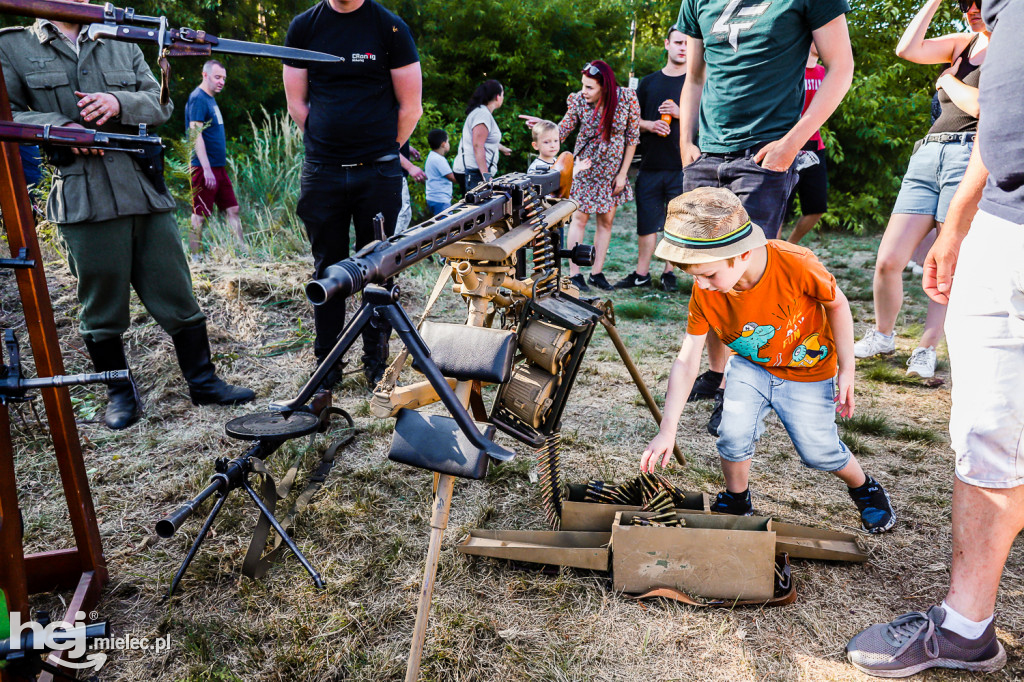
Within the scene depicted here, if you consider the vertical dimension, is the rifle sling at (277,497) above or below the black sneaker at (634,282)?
above

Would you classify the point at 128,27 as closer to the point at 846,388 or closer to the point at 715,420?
the point at 846,388

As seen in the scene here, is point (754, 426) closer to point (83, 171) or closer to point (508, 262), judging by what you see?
point (508, 262)

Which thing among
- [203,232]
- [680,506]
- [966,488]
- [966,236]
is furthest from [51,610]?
[203,232]

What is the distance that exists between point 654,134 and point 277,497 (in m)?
4.84

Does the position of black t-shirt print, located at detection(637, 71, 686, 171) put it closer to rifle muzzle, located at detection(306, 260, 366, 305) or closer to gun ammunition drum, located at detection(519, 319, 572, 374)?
gun ammunition drum, located at detection(519, 319, 572, 374)

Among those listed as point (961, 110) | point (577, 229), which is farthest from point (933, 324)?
point (577, 229)

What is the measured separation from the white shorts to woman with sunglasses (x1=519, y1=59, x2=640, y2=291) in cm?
424

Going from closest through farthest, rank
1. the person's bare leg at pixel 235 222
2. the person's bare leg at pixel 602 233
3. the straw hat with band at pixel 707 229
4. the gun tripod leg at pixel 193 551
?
the straw hat with band at pixel 707 229 < the gun tripod leg at pixel 193 551 < the person's bare leg at pixel 235 222 < the person's bare leg at pixel 602 233

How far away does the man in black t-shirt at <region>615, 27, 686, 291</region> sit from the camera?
19.3ft

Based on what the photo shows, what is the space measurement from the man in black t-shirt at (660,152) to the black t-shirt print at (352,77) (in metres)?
3.04

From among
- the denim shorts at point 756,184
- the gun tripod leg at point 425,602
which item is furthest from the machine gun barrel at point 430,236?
the denim shorts at point 756,184

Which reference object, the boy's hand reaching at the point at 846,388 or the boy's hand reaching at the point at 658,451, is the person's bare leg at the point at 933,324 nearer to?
the boy's hand reaching at the point at 846,388

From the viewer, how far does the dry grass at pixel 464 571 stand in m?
1.92

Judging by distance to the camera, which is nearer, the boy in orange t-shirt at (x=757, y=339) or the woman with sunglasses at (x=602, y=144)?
the boy in orange t-shirt at (x=757, y=339)
